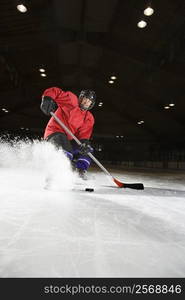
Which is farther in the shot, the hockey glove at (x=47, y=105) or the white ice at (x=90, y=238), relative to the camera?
the hockey glove at (x=47, y=105)

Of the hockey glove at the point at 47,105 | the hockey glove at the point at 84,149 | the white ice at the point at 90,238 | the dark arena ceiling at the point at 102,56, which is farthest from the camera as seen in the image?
the dark arena ceiling at the point at 102,56

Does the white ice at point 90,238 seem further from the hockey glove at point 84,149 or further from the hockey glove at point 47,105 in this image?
the hockey glove at point 47,105

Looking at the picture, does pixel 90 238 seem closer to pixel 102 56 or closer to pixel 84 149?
pixel 84 149

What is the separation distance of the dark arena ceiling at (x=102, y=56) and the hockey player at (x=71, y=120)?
116 inches

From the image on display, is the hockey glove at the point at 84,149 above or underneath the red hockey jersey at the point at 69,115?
underneath

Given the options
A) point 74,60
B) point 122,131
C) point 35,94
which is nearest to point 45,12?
point 74,60

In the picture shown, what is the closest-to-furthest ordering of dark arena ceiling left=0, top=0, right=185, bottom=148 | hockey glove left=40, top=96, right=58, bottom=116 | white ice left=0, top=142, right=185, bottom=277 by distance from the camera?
white ice left=0, top=142, right=185, bottom=277 < hockey glove left=40, top=96, right=58, bottom=116 < dark arena ceiling left=0, top=0, right=185, bottom=148

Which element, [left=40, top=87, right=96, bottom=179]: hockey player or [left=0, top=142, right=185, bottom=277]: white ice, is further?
[left=40, top=87, right=96, bottom=179]: hockey player

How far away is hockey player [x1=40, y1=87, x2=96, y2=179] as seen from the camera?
7.04ft

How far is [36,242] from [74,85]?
1028 cm

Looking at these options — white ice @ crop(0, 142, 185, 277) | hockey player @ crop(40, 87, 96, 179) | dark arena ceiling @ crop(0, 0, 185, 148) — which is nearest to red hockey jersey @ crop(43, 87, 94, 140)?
hockey player @ crop(40, 87, 96, 179)

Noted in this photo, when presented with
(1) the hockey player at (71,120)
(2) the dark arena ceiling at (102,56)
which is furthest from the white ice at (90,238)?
(2) the dark arena ceiling at (102,56)

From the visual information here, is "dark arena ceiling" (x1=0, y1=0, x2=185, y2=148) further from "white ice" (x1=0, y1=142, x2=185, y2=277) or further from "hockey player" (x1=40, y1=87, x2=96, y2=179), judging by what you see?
"white ice" (x1=0, y1=142, x2=185, y2=277)

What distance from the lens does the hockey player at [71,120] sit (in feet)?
7.04
